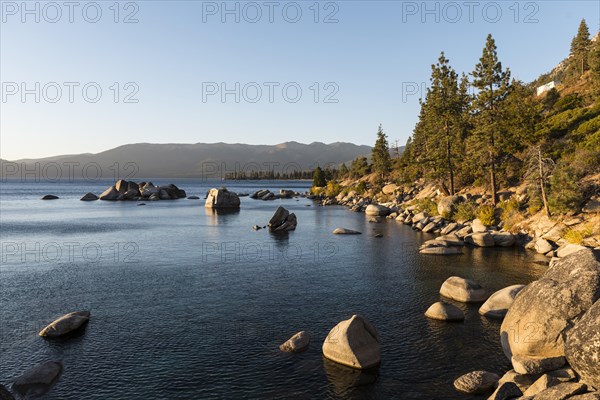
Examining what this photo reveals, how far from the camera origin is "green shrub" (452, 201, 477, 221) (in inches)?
2153

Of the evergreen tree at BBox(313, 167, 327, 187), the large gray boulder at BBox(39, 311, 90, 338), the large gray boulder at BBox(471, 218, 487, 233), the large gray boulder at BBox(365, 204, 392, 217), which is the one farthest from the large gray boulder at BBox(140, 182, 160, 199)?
the large gray boulder at BBox(39, 311, 90, 338)

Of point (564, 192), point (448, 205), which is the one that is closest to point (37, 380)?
point (564, 192)

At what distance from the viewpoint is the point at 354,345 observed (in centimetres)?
1731

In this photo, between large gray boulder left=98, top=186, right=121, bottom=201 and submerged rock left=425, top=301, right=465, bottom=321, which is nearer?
submerged rock left=425, top=301, right=465, bottom=321

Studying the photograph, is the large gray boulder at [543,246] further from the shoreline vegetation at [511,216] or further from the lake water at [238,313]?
the lake water at [238,313]

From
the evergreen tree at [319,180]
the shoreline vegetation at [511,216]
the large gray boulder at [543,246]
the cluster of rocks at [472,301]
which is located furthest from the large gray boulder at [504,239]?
the evergreen tree at [319,180]

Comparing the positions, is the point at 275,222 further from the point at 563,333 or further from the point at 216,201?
the point at 563,333

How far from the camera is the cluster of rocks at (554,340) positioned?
13.0 metres

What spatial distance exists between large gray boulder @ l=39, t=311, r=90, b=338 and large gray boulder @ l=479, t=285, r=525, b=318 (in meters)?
22.9

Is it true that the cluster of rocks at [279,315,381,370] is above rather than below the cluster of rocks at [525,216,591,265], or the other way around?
below

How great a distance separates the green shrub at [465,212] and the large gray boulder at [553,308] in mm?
38231

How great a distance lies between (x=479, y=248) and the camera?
4272cm

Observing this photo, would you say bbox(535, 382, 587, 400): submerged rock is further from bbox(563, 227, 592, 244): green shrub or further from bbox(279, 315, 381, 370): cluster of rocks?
bbox(563, 227, 592, 244): green shrub

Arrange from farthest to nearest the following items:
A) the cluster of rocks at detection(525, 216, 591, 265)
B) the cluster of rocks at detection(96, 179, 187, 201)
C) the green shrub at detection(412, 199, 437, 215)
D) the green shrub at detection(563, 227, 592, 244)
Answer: the cluster of rocks at detection(96, 179, 187, 201) → the green shrub at detection(412, 199, 437, 215) → the cluster of rocks at detection(525, 216, 591, 265) → the green shrub at detection(563, 227, 592, 244)
